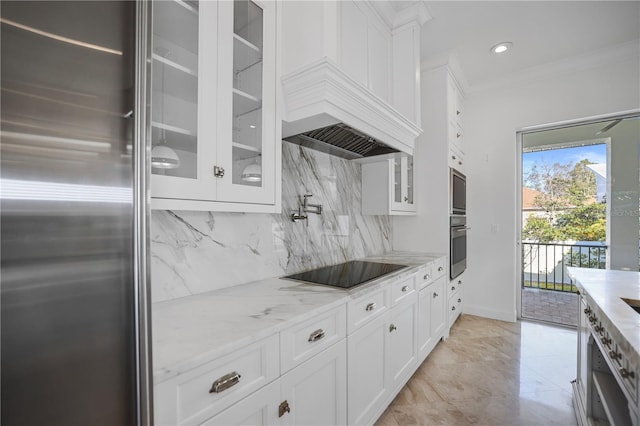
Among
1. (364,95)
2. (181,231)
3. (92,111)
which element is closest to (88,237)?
(92,111)

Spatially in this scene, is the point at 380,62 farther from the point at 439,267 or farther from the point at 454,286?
the point at 454,286

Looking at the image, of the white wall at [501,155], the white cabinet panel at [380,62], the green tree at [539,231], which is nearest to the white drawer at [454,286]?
the white wall at [501,155]

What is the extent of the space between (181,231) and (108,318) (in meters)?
0.76

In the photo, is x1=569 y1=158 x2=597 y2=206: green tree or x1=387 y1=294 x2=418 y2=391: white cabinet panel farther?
x1=569 y1=158 x2=597 y2=206: green tree

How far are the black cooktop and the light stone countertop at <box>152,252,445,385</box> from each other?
0.27 ft

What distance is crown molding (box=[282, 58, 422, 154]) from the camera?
4.71ft

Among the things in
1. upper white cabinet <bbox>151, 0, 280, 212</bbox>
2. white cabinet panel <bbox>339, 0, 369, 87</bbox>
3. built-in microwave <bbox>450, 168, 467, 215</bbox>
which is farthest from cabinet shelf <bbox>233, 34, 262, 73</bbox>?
built-in microwave <bbox>450, 168, 467, 215</bbox>

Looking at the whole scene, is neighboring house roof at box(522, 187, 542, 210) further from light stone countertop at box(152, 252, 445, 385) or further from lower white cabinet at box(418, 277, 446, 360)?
light stone countertop at box(152, 252, 445, 385)

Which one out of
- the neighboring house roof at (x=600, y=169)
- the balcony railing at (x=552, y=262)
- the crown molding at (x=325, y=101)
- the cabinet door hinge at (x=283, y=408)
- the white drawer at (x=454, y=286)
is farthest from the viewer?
the balcony railing at (x=552, y=262)

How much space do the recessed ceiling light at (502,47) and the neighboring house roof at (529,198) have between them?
159 centimetres

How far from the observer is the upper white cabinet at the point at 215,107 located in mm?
1066

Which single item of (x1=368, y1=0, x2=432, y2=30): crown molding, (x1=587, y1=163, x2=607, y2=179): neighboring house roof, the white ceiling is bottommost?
(x1=587, y1=163, x2=607, y2=179): neighboring house roof

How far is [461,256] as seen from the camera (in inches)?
129

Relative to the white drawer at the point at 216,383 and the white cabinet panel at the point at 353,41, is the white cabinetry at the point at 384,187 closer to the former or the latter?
the white cabinet panel at the point at 353,41
